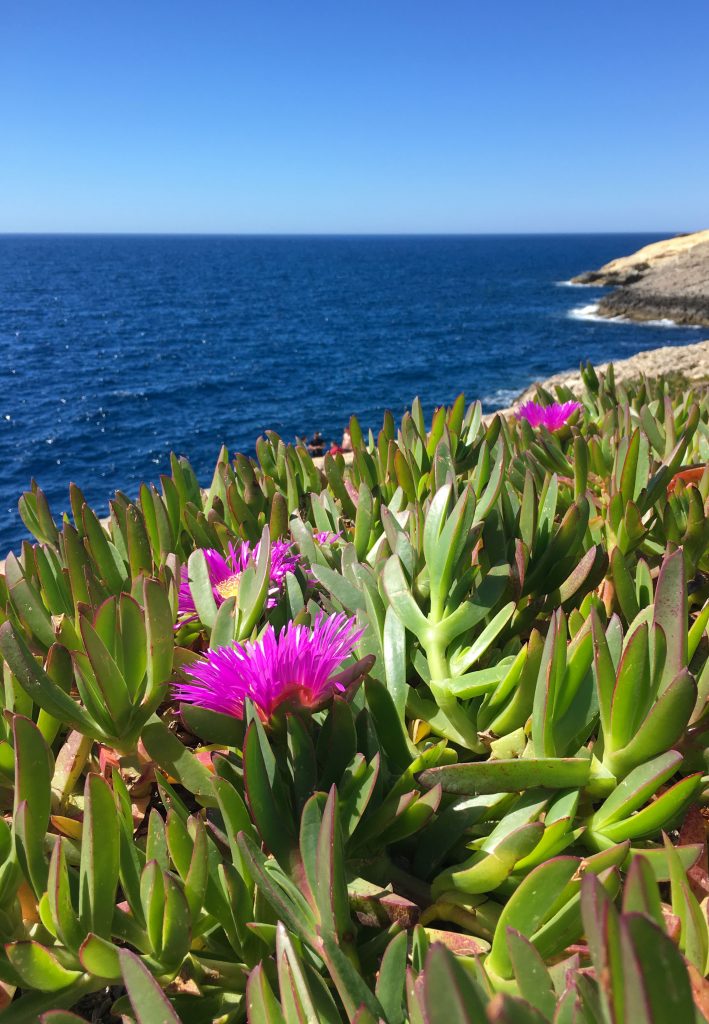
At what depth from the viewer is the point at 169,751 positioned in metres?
1.01

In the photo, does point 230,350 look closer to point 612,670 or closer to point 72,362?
point 72,362

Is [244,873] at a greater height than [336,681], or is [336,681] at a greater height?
[336,681]

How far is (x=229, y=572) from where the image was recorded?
5.12 ft

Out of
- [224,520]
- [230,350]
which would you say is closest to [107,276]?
[230,350]

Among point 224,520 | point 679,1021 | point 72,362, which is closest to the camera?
point 679,1021

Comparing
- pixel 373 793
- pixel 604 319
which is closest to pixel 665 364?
pixel 373 793

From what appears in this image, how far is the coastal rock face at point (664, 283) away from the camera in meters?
38.2

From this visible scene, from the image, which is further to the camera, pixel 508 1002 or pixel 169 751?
pixel 169 751

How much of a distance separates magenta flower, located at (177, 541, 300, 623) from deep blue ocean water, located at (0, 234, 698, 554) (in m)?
14.5

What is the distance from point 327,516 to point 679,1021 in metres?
1.36

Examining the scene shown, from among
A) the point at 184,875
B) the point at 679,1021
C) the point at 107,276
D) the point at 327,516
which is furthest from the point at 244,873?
the point at 107,276

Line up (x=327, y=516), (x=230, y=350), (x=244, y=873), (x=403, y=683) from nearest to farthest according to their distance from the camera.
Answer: (x=244, y=873), (x=403, y=683), (x=327, y=516), (x=230, y=350)

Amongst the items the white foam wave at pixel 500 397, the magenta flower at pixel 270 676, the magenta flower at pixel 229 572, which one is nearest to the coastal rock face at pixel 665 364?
the white foam wave at pixel 500 397

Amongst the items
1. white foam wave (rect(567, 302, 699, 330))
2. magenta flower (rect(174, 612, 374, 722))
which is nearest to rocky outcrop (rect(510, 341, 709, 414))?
magenta flower (rect(174, 612, 374, 722))
